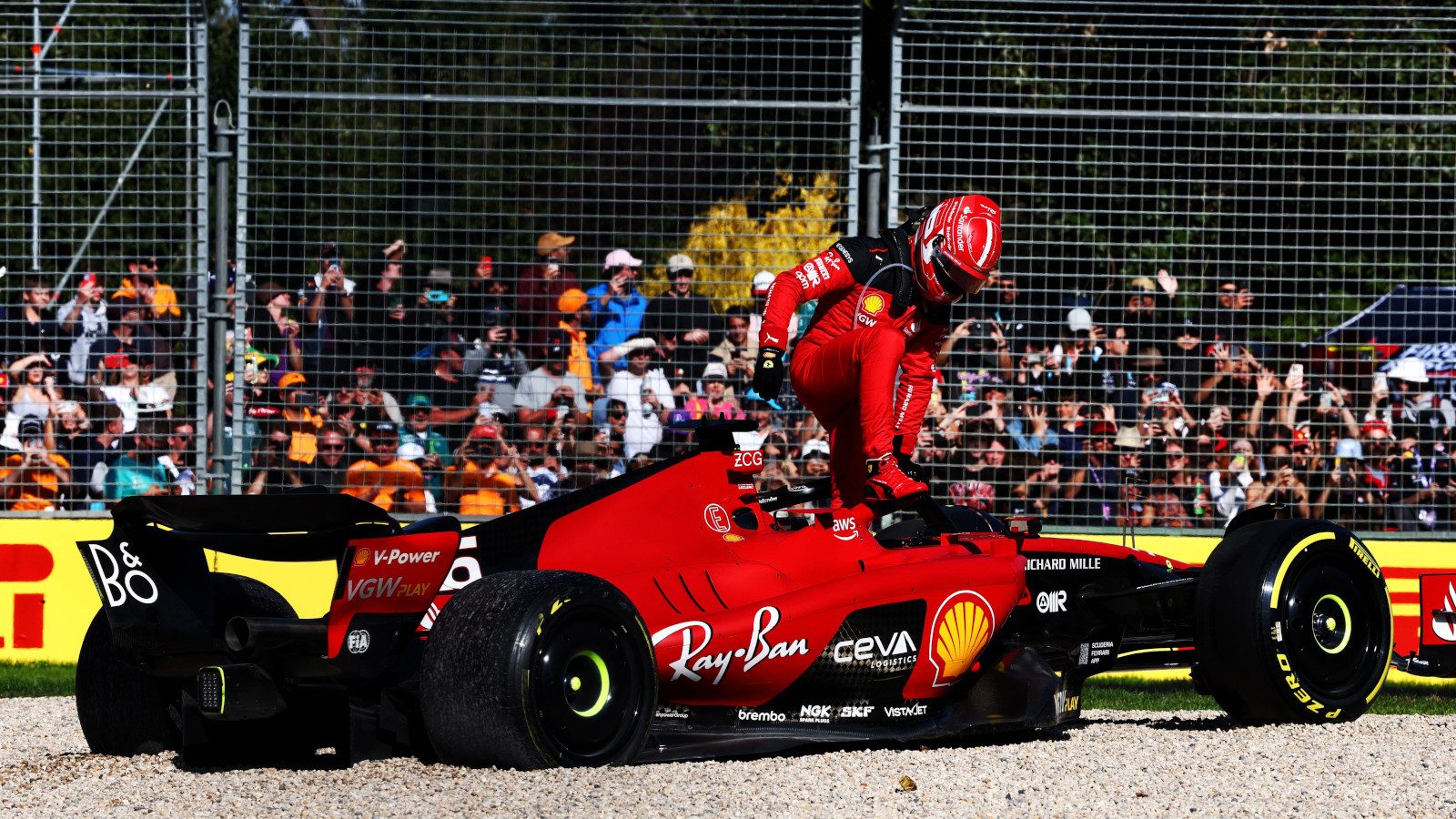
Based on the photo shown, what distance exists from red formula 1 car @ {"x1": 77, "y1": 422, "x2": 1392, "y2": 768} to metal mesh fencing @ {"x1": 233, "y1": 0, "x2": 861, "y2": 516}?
3.26m

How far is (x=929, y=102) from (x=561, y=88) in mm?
2283

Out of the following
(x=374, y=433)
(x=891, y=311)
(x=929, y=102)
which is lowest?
(x=374, y=433)

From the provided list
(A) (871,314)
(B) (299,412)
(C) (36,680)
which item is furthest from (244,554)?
(B) (299,412)

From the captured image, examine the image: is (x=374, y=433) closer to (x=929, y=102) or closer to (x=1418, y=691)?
(x=929, y=102)

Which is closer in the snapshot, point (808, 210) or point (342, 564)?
point (342, 564)

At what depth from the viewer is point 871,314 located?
7.19 m

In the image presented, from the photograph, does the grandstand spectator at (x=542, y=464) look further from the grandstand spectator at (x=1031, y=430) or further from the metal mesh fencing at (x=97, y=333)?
the grandstand spectator at (x=1031, y=430)

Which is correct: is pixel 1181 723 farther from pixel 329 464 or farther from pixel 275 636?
pixel 329 464

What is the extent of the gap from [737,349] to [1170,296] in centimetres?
268

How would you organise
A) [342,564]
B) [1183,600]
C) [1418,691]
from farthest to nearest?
[1418,691] → [1183,600] → [342,564]

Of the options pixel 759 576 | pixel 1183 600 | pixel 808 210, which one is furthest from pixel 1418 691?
pixel 759 576

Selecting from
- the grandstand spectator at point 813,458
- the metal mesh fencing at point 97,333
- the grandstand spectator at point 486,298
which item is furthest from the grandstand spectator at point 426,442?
the grandstand spectator at point 813,458

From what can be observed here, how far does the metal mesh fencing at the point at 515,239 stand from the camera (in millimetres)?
9836

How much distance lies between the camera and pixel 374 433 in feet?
32.5
